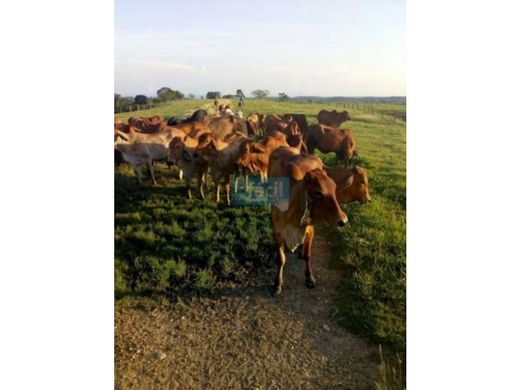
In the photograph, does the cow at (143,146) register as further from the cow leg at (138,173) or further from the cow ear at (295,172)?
the cow ear at (295,172)

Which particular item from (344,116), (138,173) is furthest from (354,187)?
(138,173)

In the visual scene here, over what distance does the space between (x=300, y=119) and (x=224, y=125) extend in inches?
59.3

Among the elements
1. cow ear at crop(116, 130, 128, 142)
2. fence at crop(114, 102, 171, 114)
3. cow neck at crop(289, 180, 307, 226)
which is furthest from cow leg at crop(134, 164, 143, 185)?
cow neck at crop(289, 180, 307, 226)

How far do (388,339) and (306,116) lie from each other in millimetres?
4017

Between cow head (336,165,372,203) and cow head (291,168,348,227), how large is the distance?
0.91m

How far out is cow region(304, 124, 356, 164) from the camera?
282 inches

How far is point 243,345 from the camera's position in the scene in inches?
125

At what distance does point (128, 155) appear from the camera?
563 centimetres

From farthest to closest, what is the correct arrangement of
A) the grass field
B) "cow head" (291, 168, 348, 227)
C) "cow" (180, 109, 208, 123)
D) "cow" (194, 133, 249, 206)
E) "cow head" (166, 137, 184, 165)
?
"cow" (180, 109, 208, 123), "cow head" (166, 137, 184, 165), "cow" (194, 133, 249, 206), the grass field, "cow head" (291, 168, 348, 227)

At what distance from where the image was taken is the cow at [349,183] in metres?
4.10

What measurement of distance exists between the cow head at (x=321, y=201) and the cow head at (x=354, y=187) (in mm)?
912

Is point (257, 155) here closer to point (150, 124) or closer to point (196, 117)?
point (196, 117)

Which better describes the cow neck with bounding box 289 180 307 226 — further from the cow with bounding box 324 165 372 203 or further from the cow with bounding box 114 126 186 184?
the cow with bounding box 114 126 186 184
